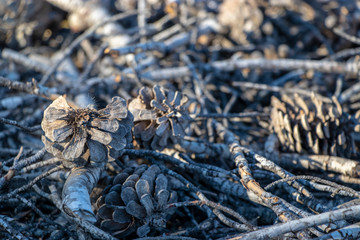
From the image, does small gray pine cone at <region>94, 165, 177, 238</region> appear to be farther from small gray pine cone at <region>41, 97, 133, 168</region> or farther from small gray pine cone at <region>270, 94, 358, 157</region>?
small gray pine cone at <region>270, 94, 358, 157</region>

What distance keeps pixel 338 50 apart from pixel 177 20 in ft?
4.93

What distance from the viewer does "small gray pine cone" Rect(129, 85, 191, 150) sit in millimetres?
1595

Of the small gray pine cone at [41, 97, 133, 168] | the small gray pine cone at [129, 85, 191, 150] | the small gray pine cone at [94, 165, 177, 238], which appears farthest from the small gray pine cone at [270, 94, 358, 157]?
the small gray pine cone at [41, 97, 133, 168]

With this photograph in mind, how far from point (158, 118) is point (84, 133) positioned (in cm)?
38

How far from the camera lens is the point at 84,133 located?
136 cm

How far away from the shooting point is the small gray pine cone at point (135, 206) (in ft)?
4.45

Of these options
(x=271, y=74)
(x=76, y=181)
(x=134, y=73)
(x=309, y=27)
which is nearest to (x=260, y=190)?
(x=76, y=181)

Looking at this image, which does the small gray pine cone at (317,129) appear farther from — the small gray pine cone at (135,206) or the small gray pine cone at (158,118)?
the small gray pine cone at (135,206)

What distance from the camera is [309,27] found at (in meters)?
2.97

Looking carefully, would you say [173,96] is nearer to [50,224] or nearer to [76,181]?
[76,181]

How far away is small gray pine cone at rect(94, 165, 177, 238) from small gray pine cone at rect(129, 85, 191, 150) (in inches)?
9.3

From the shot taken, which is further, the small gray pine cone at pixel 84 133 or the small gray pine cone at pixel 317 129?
the small gray pine cone at pixel 317 129

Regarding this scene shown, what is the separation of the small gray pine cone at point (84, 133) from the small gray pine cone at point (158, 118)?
202 millimetres

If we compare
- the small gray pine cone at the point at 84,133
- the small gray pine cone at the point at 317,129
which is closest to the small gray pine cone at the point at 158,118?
the small gray pine cone at the point at 84,133
